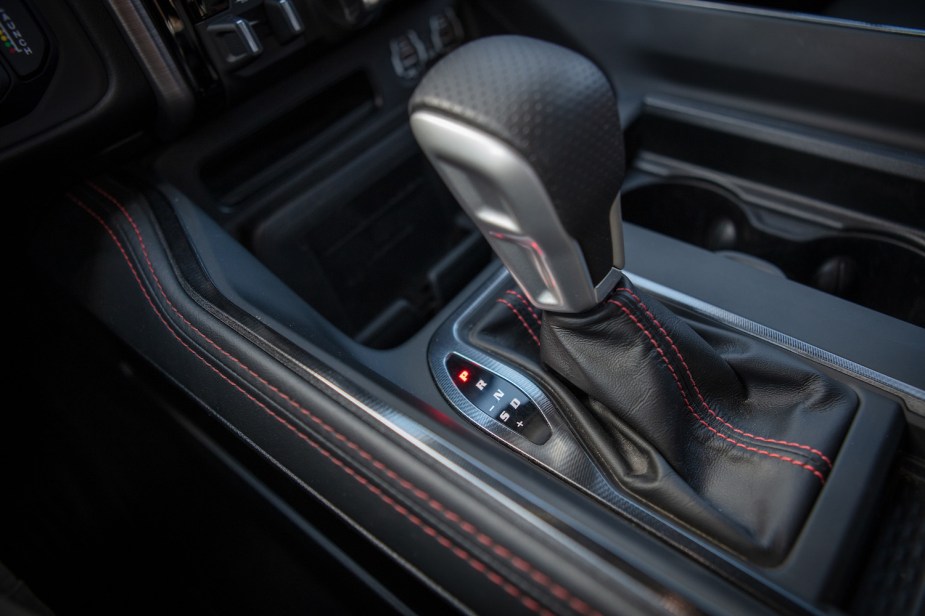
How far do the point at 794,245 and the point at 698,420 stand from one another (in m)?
0.52

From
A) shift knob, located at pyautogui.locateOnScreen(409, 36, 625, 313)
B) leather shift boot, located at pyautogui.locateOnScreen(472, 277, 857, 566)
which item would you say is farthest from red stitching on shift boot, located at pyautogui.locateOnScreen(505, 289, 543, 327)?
shift knob, located at pyautogui.locateOnScreen(409, 36, 625, 313)

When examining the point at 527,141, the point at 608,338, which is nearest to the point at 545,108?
the point at 527,141

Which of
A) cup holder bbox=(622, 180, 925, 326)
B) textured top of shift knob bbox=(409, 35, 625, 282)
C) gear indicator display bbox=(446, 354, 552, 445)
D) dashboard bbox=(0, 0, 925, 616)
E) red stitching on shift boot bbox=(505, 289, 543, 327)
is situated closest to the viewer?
textured top of shift knob bbox=(409, 35, 625, 282)

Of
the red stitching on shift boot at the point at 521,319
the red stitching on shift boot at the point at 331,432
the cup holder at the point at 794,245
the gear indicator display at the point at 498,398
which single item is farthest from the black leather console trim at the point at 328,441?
the cup holder at the point at 794,245

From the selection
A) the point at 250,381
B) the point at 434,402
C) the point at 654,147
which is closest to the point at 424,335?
the point at 434,402

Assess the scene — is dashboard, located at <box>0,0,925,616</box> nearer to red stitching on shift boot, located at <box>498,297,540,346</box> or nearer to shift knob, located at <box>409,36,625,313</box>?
red stitching on shift boot, located at <box>498,297,540,346</box>

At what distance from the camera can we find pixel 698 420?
702 mm

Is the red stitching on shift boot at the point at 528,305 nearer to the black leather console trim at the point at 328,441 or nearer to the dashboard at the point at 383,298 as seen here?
the dashboard at the point at 383,298

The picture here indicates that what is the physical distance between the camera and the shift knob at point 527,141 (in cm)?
49

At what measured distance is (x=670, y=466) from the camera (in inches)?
26.6

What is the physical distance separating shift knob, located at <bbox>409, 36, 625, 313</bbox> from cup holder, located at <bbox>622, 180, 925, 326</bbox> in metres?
0.64

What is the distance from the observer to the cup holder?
100 cm

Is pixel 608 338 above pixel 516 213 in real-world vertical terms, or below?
below

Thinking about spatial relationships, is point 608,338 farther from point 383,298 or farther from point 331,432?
point 383,298
